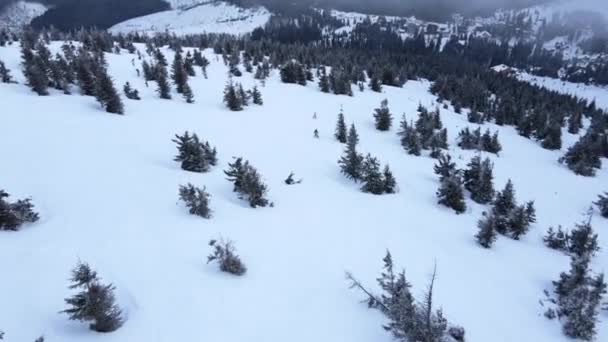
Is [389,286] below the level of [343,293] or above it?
above

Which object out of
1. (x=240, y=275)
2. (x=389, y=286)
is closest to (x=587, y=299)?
(x=389, y=286)

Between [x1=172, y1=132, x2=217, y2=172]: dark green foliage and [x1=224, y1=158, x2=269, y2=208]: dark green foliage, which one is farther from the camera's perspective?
[x1=172, y1=132, x2=217, y2=172]: dark green foliage

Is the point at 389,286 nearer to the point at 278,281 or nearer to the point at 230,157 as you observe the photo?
the point at 278,281

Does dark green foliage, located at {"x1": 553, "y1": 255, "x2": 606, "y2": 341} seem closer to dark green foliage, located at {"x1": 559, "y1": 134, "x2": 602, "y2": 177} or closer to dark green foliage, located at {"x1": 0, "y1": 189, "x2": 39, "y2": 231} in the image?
dark green foliage, located at {"x1": 0, "y1": 189, "x2": 39, "y2": 231}

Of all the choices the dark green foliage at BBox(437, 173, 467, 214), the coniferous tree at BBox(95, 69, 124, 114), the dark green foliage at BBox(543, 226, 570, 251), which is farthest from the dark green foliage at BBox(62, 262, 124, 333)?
the coniferous tree at BBox(95, 69, 124, 114)

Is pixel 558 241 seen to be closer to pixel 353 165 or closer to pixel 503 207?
pixel 503 207

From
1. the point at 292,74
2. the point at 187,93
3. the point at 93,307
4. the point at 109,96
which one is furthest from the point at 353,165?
the point at 292,74
